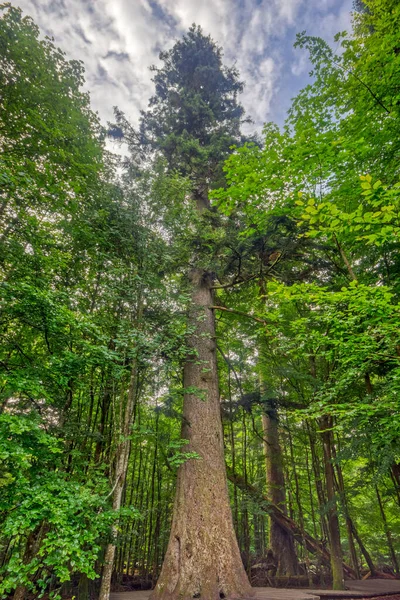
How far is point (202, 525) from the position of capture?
Result: 4.16 m

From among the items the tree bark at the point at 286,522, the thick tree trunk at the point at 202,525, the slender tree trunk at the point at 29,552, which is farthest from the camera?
the tree bark at the point at 286,522

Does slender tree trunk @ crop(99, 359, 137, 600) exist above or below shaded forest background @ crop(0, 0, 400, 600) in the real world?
below

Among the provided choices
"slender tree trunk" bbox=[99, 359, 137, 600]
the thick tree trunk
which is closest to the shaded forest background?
"slender tree trunk" bbox=[99, 359, 137, 600]

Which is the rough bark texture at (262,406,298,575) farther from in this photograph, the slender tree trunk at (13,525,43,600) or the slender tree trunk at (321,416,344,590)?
the slender tree trunk at (13,525,43,600)

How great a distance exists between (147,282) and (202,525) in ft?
13.2

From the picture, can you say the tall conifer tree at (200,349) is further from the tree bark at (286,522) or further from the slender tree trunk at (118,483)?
the tree bark at (286,522)

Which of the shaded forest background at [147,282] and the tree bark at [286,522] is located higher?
the shaded forest background at [147,282]

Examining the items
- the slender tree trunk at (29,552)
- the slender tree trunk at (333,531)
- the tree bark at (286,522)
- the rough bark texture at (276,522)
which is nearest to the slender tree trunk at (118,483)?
the slender tree trunk at (29,552)

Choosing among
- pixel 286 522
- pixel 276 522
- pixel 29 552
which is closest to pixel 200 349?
pixel 29 552

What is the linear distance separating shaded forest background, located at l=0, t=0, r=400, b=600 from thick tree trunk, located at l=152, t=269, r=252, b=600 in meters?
0.37

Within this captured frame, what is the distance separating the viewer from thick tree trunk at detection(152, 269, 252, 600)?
12.2 ft

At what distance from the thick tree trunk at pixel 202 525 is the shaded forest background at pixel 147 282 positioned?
37 cm

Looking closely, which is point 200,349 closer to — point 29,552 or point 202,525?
point 202,525

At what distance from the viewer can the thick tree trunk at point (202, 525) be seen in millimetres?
3717
